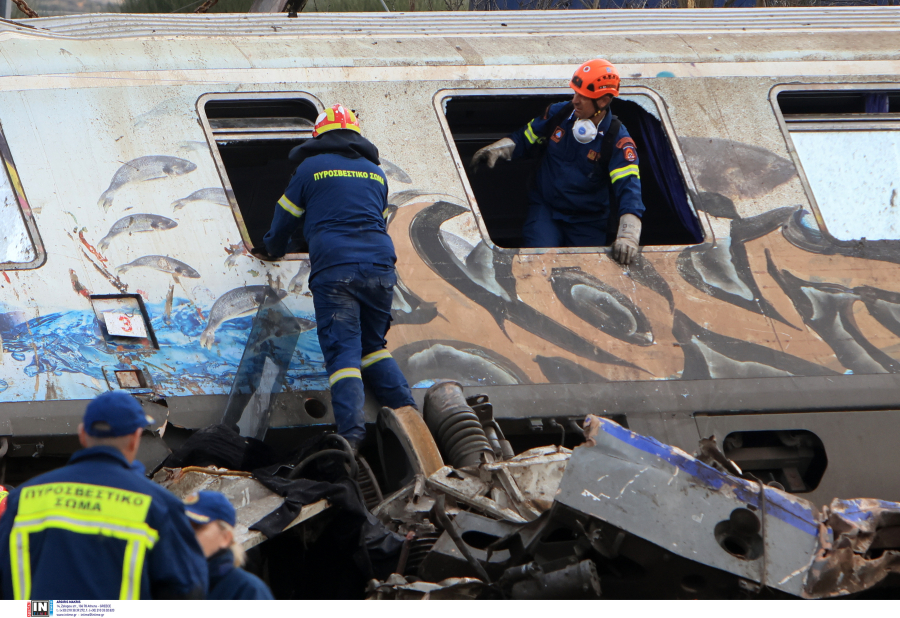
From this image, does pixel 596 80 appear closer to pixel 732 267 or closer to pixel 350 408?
pixel 732 267

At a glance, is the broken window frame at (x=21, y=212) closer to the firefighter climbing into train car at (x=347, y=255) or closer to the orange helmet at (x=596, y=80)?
the firefighter climbing into train car at (x=347, y=255)

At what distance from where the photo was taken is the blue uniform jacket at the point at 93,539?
2.02 meters

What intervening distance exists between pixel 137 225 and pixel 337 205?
1055 mm

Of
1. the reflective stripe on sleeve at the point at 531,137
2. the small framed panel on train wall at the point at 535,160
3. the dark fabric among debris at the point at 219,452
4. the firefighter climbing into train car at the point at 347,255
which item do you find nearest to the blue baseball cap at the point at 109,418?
the dark fabric among debris at the point at 219,452

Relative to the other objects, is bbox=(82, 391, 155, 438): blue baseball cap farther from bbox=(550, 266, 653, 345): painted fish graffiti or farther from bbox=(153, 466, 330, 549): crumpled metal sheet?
bbox=(550, 266, 653, 345): painted fish graffiti

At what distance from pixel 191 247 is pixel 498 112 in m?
2.26

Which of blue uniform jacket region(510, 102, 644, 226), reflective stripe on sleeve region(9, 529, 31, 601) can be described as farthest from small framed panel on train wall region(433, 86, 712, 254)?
reflective stripe on sleeve region(9, 529, 31, 601)

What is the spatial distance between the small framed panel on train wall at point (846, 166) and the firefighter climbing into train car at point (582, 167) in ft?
3.42

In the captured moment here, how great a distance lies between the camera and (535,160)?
6.81 m

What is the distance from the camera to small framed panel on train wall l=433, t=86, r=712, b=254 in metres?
5.24

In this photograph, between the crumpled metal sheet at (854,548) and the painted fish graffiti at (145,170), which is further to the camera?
the painted fish graffiti at (145,170)

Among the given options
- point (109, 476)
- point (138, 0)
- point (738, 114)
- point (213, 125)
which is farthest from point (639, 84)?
point (138, 0)

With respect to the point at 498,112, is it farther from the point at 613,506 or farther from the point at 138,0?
the point at 138,0

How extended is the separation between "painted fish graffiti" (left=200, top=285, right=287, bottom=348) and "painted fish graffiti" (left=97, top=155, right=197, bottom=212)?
0.75m
